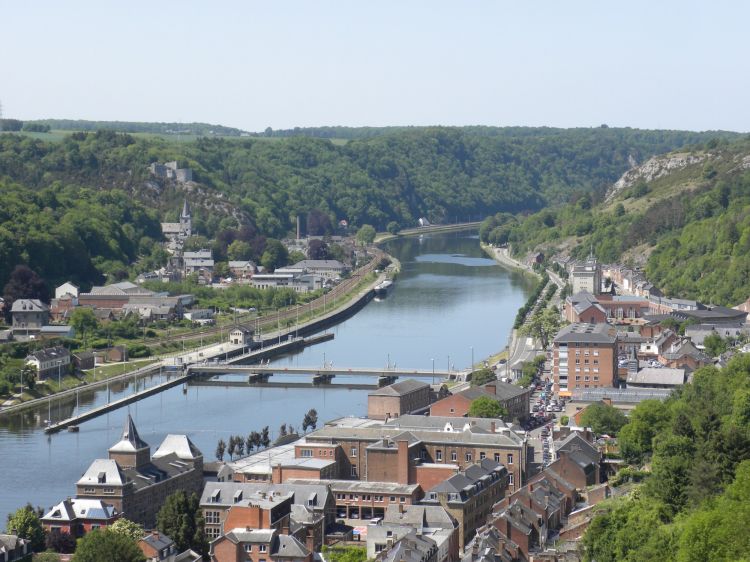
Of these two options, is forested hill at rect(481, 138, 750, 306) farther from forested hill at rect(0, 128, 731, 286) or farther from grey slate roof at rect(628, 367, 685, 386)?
forested hill at rect(0, 128, 731, 286)

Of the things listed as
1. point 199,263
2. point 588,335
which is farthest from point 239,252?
point 588,335

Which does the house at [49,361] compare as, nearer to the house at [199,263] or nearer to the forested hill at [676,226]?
the forested hill at [676,226]

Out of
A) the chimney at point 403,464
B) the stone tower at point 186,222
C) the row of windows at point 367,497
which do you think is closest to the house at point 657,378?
the chimney at point 403,464

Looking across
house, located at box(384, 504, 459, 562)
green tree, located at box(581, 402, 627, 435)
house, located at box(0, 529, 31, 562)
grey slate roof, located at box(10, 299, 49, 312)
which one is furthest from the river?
grey slate roof, located at box(10, 299, 49, 312)

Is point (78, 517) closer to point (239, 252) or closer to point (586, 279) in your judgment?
point (586, 279)

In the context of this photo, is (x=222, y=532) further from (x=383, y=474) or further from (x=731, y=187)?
(x=731, y=187)

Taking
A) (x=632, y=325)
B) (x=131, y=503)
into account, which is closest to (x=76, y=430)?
(x=131, y=503)
